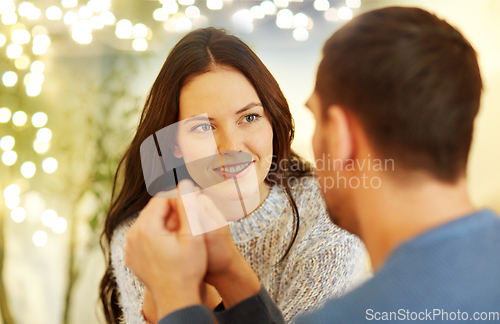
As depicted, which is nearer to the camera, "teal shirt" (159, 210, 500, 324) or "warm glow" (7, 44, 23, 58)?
"teal shirt" (159, 210, 500, 324)

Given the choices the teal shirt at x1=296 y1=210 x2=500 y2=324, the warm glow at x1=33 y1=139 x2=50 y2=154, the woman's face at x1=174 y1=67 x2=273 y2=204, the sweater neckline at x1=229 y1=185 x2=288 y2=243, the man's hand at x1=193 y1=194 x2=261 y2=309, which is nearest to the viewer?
the teal shirt at x1=296 y1=210 x2=500 y2=324

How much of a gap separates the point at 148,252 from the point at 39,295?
1.95ft

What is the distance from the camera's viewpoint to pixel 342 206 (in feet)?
1.38

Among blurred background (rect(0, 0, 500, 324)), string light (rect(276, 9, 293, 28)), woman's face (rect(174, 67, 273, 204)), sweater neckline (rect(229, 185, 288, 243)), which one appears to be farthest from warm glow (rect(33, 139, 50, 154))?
string light (rect(276, 9, 293, 28))

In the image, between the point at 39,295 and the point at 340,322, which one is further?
the point at 39,295

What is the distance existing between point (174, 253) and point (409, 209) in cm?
25

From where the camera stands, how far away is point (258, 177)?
677 mm

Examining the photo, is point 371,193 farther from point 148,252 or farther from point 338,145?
point 148,252

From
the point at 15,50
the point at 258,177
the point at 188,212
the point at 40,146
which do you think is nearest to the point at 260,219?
the point at 258,177

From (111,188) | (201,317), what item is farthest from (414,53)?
(111,188)

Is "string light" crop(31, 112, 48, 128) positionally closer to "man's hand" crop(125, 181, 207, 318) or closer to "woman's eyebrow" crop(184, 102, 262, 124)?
"woman's eyebrow" crop(184, 102, 262, 124)

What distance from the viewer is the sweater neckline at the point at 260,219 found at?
68cm

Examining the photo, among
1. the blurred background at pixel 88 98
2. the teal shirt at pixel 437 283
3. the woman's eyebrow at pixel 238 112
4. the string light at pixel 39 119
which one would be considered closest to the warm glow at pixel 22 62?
the blurred background at pixel 88 98

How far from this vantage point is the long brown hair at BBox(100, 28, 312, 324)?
621mm
